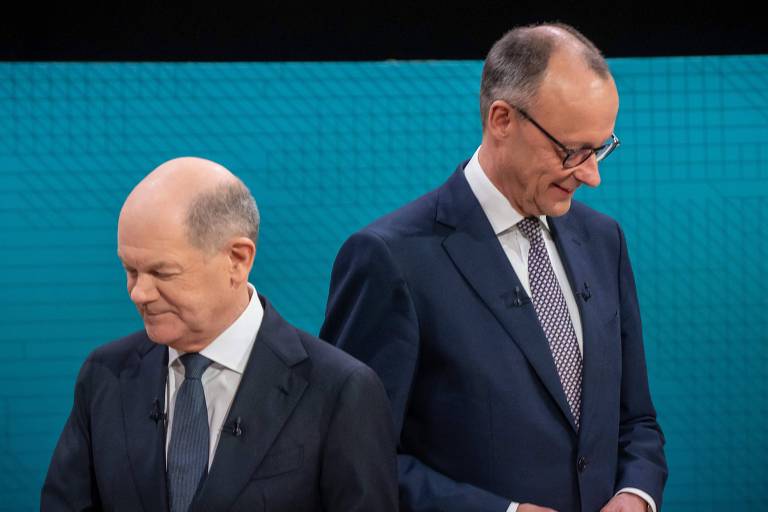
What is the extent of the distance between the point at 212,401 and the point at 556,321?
0.60 metres

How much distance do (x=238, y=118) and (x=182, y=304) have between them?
129cm

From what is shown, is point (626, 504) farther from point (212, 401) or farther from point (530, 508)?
point (212, 401)

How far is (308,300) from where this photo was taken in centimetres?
275

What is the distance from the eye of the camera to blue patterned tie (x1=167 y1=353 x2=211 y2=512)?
1485 millimetres

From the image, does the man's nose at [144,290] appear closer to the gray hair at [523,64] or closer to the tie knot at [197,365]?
the tie knot at [197,365]

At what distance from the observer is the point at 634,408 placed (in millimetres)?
1964

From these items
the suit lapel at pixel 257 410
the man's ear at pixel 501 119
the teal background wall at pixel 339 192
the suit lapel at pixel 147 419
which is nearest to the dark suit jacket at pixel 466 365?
the man's ear at pixel 501 119

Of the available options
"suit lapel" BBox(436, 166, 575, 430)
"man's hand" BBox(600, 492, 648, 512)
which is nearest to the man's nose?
"suit lapel" BBox(436, 166, 575, 430)

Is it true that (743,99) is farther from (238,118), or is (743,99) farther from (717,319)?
(238,118)

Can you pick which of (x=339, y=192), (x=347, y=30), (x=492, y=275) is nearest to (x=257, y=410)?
(x=492, y=275)

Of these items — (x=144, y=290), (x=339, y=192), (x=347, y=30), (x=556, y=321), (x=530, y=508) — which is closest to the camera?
(x=144, y=290)

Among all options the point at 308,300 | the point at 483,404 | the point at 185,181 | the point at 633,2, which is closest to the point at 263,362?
the point at 185,181

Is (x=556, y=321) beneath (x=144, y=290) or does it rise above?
beneath

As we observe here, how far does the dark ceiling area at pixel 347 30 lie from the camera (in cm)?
290
